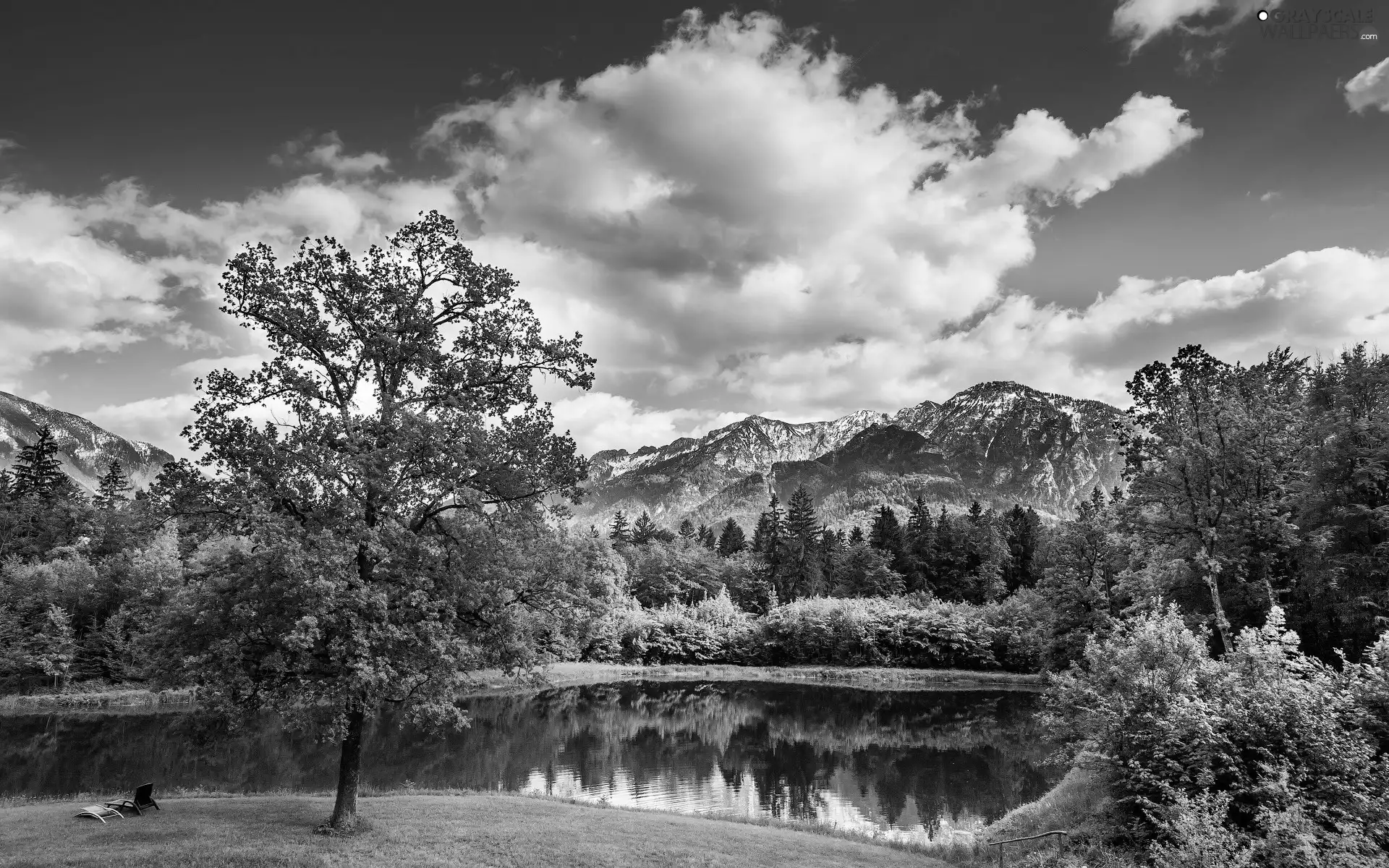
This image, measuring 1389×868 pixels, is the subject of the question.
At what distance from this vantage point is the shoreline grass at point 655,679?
160ft

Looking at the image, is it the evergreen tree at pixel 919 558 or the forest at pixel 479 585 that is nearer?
the forest at pixel 479 585

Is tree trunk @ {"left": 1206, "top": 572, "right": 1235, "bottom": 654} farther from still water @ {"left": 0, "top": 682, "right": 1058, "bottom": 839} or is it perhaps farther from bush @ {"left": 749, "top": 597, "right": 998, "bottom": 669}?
bush @ {"left": 749, "top": 597, "right": 998, "bottom": 669}

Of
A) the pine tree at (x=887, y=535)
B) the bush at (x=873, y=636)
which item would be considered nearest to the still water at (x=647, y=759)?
the bush at (x=873, y=636)

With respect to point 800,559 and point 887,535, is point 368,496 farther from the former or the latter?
point 887,535

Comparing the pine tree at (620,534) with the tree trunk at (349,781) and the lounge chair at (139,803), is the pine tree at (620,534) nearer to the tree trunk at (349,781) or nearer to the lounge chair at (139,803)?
the lounge chair at (139,803)

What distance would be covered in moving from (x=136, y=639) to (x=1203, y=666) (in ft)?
75.2

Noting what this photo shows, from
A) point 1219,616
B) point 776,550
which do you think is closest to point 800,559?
point 776,550

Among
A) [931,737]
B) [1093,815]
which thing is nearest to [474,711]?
[931,737]

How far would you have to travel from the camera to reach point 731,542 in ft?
459

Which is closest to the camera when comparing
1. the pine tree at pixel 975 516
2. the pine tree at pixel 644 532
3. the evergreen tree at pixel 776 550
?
the evergreen tree at pixel 776 550

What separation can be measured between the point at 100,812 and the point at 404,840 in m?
7.60

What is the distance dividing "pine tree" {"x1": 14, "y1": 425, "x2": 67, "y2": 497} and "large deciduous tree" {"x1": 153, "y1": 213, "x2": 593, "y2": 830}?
9695 centimetres

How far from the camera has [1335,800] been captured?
12422 mm

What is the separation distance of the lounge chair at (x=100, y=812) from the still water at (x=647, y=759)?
1.95m
